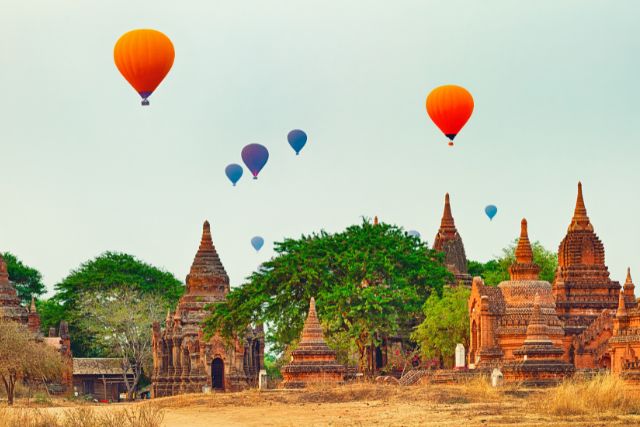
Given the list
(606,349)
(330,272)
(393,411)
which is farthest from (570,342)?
(393,411)

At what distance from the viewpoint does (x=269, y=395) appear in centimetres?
3641

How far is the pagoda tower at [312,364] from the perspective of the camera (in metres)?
41.3

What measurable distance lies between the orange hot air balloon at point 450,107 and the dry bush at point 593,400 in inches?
917

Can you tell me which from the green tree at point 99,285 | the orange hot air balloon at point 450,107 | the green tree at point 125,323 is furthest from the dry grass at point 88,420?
the green tree at point 99,285

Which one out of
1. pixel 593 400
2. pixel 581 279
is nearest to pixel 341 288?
pixel 581 279

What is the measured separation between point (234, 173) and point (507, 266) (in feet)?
59.8

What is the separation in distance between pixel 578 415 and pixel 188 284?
1720 inches

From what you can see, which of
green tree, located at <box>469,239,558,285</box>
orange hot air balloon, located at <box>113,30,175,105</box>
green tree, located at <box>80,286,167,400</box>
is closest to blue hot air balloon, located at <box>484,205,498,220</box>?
green tree, located at <box>469,239,558,285</box>

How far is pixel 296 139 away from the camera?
67688mm

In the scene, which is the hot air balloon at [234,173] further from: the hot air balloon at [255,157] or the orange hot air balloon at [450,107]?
the orange hot air balloon at [450,107]

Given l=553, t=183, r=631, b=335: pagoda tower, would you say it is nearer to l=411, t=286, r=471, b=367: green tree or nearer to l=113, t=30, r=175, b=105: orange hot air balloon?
l=411, t=286, r=471, b=367: green tree

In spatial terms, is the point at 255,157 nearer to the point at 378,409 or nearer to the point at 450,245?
the point at 450,245

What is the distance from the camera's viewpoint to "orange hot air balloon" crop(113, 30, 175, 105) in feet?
152

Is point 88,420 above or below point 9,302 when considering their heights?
below
